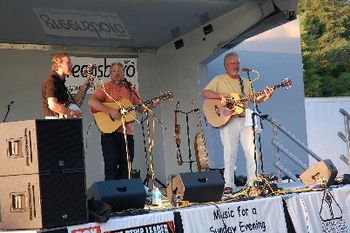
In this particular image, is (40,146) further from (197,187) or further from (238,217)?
(238,217)

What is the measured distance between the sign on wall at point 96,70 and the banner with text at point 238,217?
3649 mm

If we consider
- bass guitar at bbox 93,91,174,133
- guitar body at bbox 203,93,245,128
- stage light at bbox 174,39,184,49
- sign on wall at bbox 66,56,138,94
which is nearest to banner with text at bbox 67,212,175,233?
bass guitar at bbox 93,91,174,133

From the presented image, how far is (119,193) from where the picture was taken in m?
4.83

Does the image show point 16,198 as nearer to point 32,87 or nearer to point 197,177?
point 197,177

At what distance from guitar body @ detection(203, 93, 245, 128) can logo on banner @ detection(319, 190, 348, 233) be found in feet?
4.71

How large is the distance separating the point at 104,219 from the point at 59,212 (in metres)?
0.32

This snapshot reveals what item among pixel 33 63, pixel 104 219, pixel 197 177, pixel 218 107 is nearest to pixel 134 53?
pixel 33 63

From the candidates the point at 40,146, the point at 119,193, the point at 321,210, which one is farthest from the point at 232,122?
the point at 40,146

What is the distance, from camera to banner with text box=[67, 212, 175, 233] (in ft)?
14.2

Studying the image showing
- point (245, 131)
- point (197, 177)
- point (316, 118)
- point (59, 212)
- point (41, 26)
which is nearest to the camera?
→ point (59, 212)

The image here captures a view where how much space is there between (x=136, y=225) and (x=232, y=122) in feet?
9.09

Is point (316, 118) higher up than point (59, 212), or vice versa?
point (316, 118)

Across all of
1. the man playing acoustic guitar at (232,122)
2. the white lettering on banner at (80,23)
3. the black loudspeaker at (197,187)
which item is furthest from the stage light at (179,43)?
the black loudspeaker at (197,187)

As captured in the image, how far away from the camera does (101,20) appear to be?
27.1 ft
